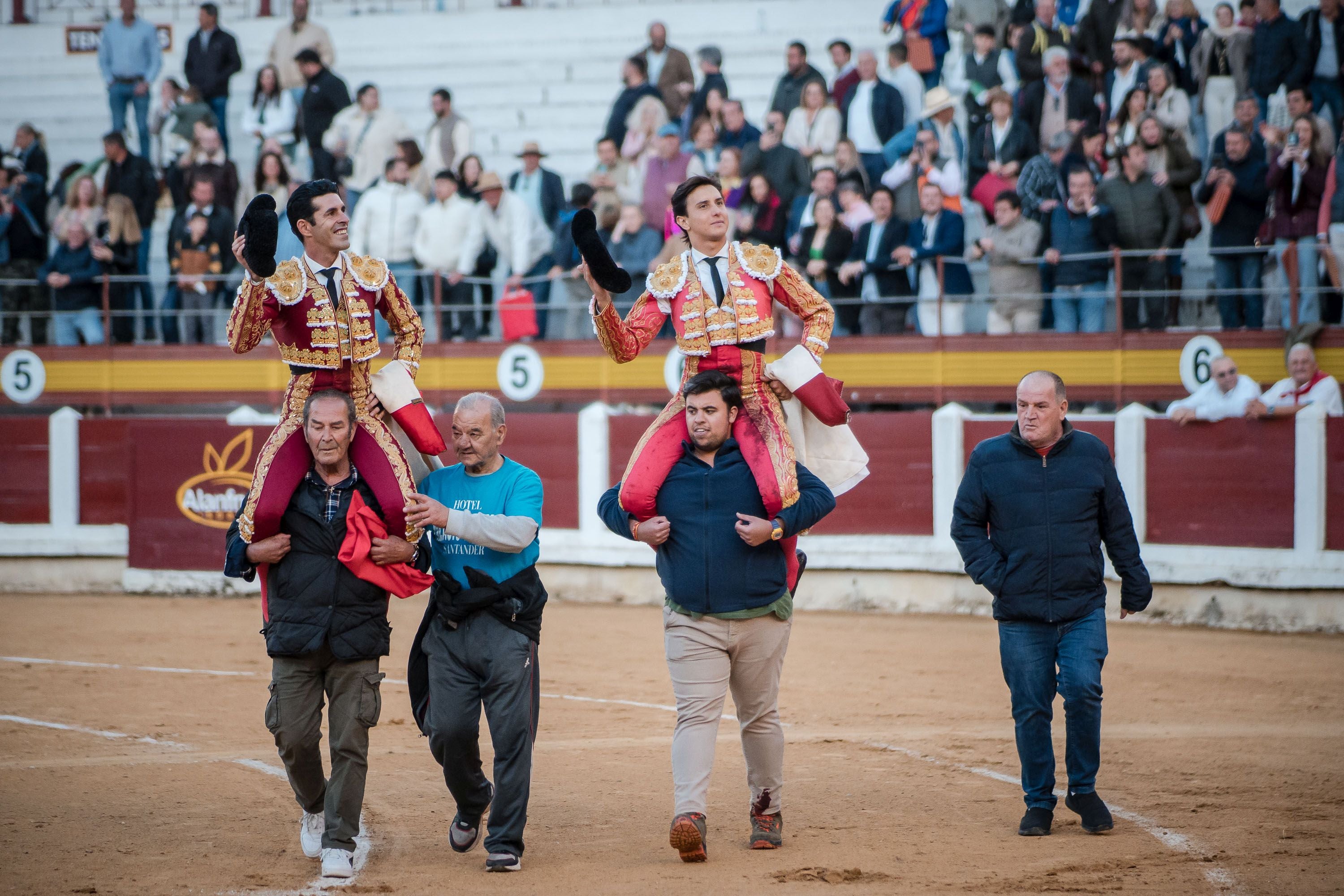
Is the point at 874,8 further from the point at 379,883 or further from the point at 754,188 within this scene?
the point at 379,883

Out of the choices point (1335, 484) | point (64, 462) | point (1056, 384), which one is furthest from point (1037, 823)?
point (64, 462)

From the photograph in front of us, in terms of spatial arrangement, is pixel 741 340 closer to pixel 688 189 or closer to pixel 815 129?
pixel 688 189

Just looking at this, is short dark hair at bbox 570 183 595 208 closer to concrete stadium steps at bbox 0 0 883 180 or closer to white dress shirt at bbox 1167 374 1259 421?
concrete stadium steps at bbox 0 0 883 180

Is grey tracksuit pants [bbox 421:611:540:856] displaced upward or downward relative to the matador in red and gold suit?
downward

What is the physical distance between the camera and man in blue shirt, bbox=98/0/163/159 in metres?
16.3

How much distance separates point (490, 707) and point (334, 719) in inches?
21.5

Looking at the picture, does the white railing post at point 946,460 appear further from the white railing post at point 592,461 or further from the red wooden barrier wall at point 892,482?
the white railing post at point 592,461

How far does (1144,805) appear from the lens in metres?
5.95

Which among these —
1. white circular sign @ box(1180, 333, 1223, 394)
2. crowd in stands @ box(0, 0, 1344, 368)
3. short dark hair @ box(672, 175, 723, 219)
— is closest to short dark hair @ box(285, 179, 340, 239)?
short dark hair @ box(672, 175, 723, 219)

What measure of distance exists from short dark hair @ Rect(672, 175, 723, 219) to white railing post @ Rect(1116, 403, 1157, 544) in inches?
250

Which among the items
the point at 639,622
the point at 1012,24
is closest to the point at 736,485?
the point at 639,622

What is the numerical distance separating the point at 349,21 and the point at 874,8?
678 centimetres

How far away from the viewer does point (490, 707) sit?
518 centimetres

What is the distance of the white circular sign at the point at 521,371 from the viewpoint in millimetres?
13109
